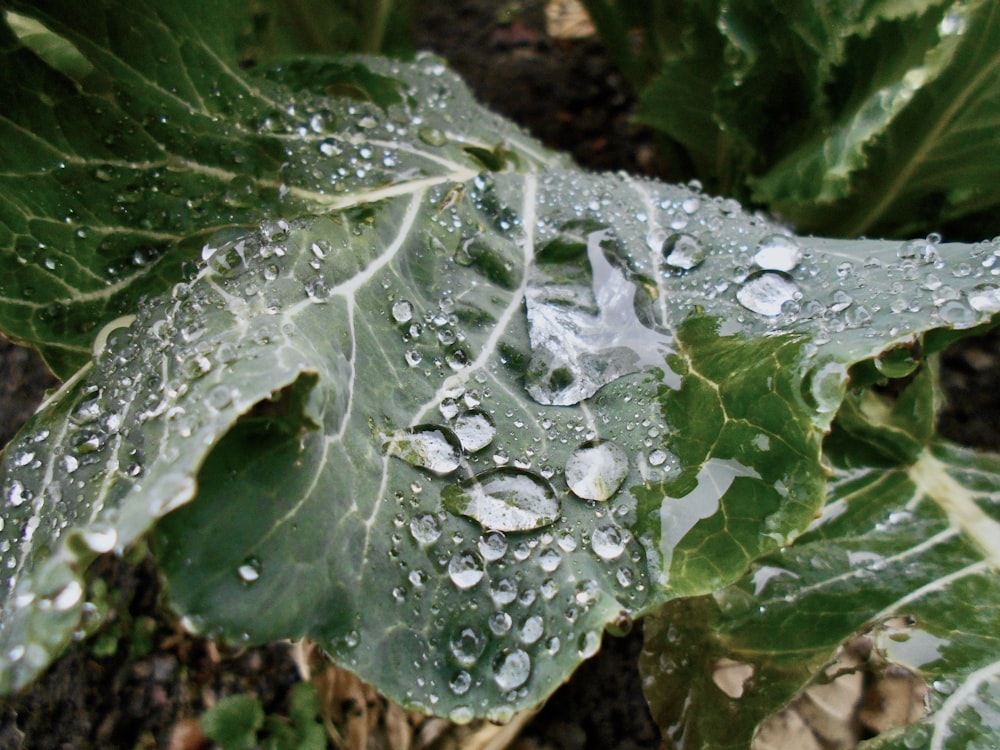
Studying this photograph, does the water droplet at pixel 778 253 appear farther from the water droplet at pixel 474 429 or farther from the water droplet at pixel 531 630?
the water droplet at pixel 531 630

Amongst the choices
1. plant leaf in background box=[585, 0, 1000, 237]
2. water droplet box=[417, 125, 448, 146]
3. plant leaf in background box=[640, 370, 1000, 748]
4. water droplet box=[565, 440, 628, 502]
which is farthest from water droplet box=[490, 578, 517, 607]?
plant leaf in background box=[585, 0, 1000, 237]

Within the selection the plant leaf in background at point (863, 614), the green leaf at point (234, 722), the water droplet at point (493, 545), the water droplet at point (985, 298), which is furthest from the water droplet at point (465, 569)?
the green leaf at point (234, 722)

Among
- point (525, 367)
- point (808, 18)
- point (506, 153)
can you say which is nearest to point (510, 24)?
point (506, 153)

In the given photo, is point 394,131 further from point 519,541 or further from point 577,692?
point 577,692

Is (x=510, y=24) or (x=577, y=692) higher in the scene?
(x=510, y=24)

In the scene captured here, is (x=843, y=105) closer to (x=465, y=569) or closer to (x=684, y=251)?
(x=684, y=251)

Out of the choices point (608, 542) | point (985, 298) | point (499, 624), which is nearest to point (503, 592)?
point (499, 624)
